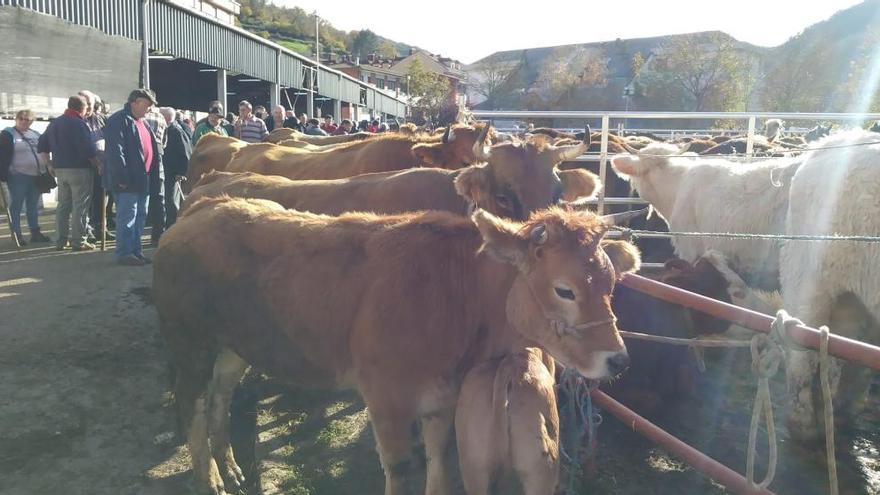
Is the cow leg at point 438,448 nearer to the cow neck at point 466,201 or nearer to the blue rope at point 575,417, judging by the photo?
the blue rope at point 575,417

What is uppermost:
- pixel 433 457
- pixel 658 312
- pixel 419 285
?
pixel 419 285

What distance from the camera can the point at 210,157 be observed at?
914 centimetres

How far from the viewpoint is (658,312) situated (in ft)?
16.9

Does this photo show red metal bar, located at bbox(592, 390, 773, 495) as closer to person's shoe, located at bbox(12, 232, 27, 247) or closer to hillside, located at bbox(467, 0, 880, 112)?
person's shoe, located at bbox(12, 232, 27, 247)

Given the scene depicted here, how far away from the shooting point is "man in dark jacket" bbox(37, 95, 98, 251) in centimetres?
888

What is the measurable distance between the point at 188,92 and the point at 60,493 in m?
25.9

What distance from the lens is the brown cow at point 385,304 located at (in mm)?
2838

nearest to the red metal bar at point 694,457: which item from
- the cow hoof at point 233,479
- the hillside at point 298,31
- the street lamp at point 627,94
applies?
the cow hoof at point 233,479

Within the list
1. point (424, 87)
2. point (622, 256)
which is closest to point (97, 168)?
point (622, 256)

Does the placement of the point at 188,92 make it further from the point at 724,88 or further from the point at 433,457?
the point at 724,88

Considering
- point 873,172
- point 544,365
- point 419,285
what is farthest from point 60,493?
point 873,172

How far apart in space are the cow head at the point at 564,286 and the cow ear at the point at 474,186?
2018 millimetres

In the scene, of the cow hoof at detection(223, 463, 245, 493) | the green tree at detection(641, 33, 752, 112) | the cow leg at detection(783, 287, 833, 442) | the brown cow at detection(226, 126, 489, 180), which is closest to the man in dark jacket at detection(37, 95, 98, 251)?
the brown cow at detection(226, 126, 489, 180)

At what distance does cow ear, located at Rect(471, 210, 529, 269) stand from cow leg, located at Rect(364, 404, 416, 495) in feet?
2.85
